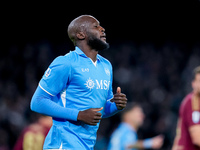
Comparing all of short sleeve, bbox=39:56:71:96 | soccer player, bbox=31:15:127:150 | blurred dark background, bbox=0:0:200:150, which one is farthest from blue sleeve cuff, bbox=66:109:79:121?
blurred dark background, bbox=0:0:200:150

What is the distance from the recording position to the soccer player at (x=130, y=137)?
6.40m

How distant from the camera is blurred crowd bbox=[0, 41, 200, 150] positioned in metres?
10.8

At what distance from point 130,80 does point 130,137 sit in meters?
6.23

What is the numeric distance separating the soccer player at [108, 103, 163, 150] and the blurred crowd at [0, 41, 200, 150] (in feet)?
9.91

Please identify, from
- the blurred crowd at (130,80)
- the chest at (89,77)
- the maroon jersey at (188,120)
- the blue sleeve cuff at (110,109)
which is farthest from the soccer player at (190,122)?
the blurred crowd at (130,80)

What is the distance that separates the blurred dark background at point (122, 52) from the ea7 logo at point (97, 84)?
711 cm

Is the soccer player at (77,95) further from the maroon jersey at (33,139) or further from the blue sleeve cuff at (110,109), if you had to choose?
the maroon jersey at (33,139)

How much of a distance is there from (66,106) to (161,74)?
10407 mm

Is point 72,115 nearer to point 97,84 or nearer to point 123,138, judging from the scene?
point 97,84

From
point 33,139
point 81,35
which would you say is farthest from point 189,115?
point 33,139

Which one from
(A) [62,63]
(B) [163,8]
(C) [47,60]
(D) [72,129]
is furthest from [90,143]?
(B) [163,8]

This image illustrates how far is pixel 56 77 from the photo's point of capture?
3219mm

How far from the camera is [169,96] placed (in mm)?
12453

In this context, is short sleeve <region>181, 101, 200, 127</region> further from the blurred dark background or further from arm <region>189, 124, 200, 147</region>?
the blurred dark background
